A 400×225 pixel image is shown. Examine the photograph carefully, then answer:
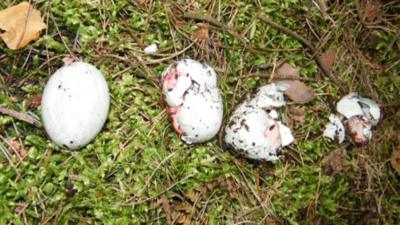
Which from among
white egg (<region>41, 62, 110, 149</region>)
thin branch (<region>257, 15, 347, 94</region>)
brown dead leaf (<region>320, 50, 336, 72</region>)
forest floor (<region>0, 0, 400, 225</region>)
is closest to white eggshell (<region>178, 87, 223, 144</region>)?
forest floor (<region>0, 0, 400, 225</region>)

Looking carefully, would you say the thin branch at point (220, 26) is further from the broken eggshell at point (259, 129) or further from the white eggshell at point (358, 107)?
the white eggshell at point (358, 107)

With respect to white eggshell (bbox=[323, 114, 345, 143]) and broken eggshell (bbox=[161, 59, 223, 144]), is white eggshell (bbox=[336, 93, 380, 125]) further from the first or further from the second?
broken eggshell (bbox=[161, 59, 223, 144])

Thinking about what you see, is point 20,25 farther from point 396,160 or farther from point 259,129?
point 396,160

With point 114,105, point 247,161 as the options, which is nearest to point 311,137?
point 247,161

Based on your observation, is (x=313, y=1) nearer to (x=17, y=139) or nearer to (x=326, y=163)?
(x=326, y=163)

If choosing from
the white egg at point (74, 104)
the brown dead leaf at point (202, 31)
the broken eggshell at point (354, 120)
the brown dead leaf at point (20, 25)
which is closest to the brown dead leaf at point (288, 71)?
the broken eggshell at point (354, 120)
